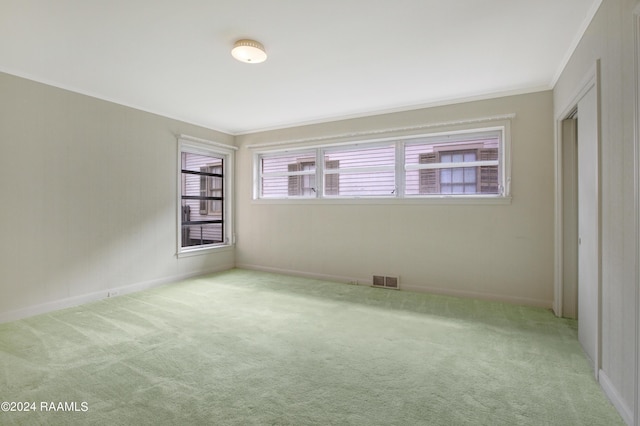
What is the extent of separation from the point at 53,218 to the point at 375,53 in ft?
12.5

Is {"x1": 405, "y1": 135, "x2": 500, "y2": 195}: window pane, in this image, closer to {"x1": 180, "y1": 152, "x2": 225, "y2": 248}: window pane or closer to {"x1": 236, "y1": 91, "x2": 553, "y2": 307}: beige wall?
{"x1": 236, "y1": 91, "x2": 553, "y2": 307}: beige wall

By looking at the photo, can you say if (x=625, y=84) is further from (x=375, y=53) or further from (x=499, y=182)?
(x=499, y=182)

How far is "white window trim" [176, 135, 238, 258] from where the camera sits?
16.2ft

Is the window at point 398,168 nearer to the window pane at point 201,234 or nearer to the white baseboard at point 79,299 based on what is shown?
the window pane at point 201,234

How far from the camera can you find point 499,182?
12.9 feet

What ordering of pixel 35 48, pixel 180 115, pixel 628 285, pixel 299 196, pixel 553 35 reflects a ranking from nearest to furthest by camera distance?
pixel 628 285 → pixel 553 35 → pixel 35 48 → pixel 180 115 → pixel 299 196

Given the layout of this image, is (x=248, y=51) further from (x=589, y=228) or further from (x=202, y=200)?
(x=202, y=200)

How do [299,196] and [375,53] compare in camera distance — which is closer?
[375,53]

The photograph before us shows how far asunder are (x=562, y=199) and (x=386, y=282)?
2.28 meters

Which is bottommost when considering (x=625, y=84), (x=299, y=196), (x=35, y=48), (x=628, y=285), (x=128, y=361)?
(x=128, y=361)

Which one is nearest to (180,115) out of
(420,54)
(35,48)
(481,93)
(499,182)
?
(35,48)

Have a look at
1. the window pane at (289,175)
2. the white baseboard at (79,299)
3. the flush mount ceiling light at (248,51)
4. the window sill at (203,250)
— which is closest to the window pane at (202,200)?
the window sill at (203,250)

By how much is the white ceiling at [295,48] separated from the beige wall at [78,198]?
0.32 m

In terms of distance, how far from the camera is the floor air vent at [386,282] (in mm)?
4438
